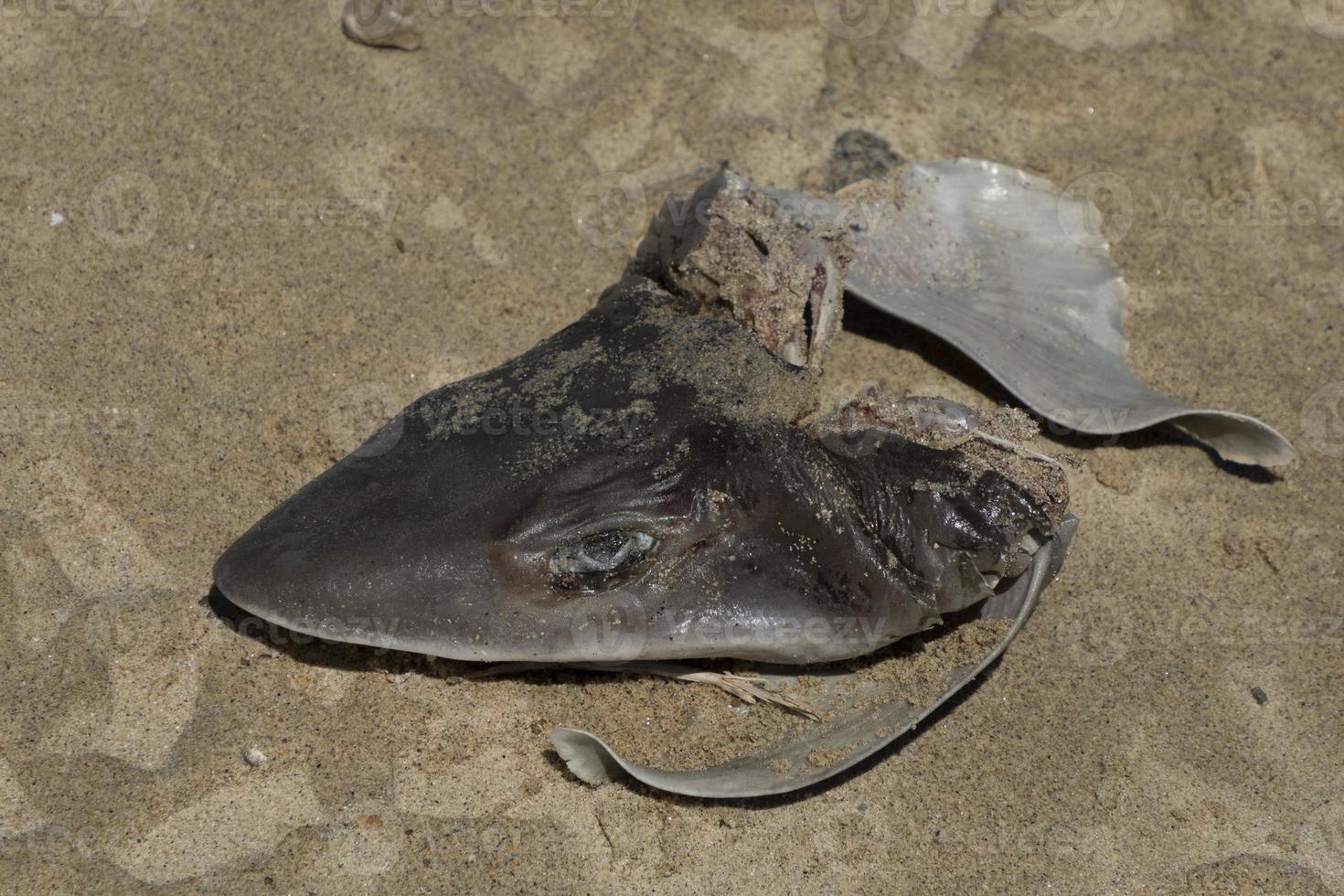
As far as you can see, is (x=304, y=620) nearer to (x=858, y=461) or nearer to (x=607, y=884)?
(x=607, y=884)

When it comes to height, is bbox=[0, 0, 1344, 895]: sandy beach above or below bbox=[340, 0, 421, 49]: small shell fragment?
below

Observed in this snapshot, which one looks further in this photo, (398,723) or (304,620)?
(398,723)

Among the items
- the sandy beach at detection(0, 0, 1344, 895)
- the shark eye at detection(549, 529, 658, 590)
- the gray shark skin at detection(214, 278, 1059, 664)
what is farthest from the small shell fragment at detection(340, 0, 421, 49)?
the shark eye at detection(549, 529, 658, 590)

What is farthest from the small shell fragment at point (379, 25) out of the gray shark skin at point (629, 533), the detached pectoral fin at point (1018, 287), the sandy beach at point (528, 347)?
the gray shark skin at point (629, 533)

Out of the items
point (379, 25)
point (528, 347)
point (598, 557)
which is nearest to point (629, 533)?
point (598, 557)

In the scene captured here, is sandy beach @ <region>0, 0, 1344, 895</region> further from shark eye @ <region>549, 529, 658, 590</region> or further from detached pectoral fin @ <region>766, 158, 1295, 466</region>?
shark eye @ <region>549, 529, 658, 590</region>

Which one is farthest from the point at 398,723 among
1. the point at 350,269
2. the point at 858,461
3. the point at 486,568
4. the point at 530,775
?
the point at 350,269

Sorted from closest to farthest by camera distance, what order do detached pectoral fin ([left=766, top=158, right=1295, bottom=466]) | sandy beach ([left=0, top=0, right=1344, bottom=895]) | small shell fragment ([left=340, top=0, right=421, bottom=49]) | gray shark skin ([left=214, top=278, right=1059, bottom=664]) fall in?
gray shark skin ([left=214, top=278, right=1059, bottom=664]), sandy beach ([left=0, top=0, right=1344, bottom=895]), detached pectoral fin ([left=766, top=158, right=1295, bottom=466]), small shell fragment ([left=340, top=0, right=421, bottom=49])
